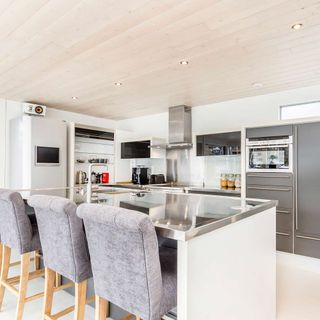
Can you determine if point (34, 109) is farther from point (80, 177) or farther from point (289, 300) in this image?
point (289, 300)

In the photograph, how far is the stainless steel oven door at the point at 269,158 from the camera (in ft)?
10.8

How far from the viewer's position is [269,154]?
11.4ft

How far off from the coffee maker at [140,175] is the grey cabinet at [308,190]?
2.81 meters

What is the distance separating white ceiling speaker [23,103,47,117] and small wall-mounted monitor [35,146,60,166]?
691 mm

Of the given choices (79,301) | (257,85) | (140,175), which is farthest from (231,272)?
(140,175)

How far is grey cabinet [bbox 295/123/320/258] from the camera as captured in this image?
3059 mm

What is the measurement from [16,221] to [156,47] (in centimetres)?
190

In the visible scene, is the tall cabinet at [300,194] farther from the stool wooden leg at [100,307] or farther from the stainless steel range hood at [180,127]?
the stool wooden leg at [100,307]

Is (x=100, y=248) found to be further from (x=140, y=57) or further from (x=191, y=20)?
(x=140, y=57)

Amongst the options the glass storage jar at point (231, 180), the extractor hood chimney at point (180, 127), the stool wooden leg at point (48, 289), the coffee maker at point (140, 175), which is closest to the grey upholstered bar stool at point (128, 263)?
the stool wooden leg at point (48, 289)

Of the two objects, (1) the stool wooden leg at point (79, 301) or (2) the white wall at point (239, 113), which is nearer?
(1) the stool wooden leg at point (79, 301)

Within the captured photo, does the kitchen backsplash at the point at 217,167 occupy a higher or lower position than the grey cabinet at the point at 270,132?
lower

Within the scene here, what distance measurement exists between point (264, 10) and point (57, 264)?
7.19ft

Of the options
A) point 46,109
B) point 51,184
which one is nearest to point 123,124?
point 46,109
